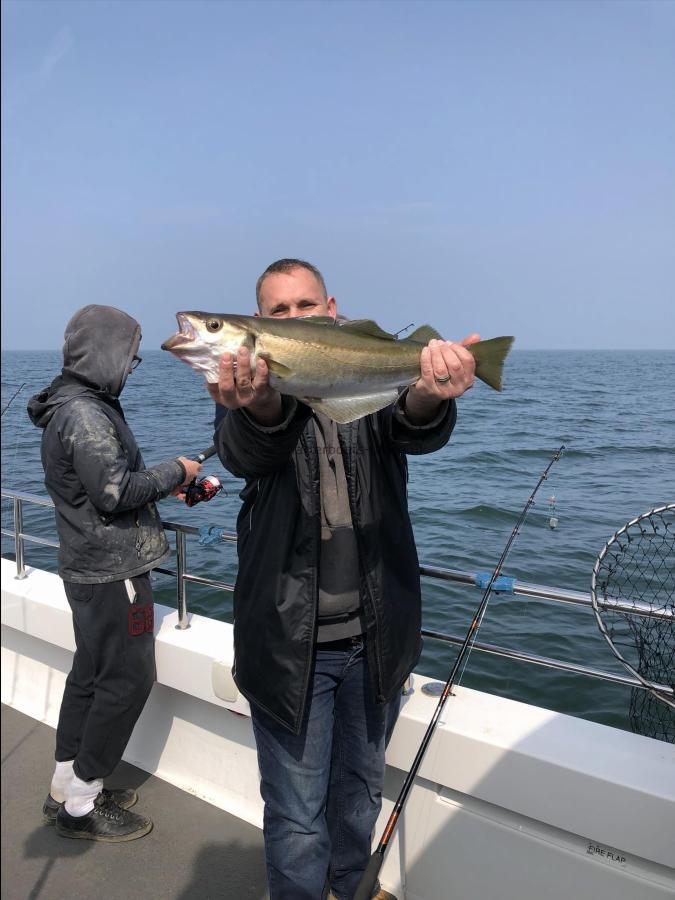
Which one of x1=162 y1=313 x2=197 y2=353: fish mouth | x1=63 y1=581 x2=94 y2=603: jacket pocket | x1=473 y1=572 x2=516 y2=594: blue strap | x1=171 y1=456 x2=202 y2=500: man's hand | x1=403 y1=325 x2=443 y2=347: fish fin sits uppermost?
x1=403 y1=325 x2=443 y2=347: fish fin

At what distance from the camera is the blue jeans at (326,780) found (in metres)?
2.40

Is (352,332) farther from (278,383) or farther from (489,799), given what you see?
(489,799)

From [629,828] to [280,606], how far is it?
5.29ft

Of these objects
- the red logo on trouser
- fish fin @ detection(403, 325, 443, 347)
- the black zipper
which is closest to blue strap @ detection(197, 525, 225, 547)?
the red logo on trouser

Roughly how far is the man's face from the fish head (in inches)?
20.7

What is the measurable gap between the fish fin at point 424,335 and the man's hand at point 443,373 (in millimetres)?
148

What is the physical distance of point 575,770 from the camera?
2643 mm

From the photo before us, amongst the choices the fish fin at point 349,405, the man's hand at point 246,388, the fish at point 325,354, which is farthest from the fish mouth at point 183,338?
the fish fin at point 349,405

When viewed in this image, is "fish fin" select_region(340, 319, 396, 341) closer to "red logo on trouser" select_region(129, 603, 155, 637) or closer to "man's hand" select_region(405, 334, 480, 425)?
"man's hand" select_region(405, 334, 480, 425)

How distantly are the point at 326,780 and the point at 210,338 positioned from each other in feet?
5.55

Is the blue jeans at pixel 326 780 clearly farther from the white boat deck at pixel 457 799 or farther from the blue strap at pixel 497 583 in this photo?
the blue strap at pixel 497 583

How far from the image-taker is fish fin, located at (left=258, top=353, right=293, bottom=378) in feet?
7.29

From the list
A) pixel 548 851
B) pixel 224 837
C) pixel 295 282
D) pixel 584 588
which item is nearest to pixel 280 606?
pixel 295 282

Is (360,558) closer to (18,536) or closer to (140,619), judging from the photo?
(140,619)
